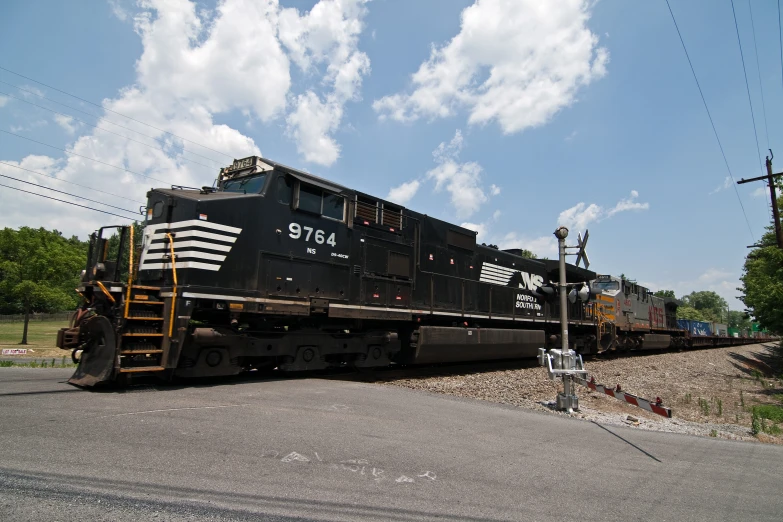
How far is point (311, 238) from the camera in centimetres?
945

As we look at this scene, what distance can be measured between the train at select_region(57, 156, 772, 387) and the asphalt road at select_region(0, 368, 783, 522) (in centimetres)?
95

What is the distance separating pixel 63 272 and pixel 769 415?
Result: 114ft

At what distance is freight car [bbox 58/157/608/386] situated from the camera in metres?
7.25

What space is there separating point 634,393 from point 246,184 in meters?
10.3

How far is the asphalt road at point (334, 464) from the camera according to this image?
11.4 feet

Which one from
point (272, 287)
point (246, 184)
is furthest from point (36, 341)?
point (272, 287)

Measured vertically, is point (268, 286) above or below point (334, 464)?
above

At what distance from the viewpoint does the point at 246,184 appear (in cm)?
912

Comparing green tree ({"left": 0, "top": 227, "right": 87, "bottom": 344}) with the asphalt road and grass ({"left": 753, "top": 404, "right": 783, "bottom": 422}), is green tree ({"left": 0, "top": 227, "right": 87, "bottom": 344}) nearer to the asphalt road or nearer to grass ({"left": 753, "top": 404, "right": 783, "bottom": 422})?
the asphalt road

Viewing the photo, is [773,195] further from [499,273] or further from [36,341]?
[36,341]

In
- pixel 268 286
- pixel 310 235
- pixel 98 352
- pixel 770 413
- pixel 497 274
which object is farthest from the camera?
pixel 497 274

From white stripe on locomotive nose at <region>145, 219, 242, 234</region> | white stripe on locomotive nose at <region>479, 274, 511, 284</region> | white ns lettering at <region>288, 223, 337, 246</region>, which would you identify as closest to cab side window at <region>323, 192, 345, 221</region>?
white ns lettering at <region>288, 223, 337, 246</region>

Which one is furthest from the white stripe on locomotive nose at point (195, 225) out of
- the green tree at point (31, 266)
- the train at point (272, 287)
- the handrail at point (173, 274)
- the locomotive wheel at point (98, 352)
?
the green tree at point (31, 266)

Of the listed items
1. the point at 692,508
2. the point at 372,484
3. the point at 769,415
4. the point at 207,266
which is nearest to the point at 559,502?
the point at 692,508
